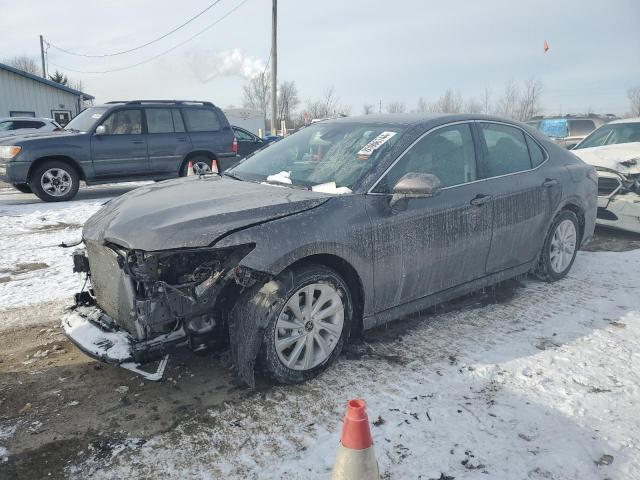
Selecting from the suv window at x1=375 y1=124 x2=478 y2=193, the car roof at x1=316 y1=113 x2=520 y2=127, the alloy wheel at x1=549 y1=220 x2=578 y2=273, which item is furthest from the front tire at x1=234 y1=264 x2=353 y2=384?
the alloy wheel at x1=549 y1=220 x2=578 y2=273

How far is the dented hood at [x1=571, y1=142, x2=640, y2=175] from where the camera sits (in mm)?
6938

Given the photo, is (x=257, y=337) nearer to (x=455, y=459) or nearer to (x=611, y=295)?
(x=455, y=459)

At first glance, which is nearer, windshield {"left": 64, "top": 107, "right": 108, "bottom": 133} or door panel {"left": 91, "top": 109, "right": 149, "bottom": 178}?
door panel {"left": 91, "top": 109, "right": 149, "bottom": 178}

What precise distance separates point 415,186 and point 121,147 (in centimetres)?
837

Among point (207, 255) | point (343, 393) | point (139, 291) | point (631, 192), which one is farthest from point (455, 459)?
point (631, 192)

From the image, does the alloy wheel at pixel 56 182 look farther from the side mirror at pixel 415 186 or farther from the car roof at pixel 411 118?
the side mirror at pixel 415 186

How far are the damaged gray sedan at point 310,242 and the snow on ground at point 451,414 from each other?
0.27 m

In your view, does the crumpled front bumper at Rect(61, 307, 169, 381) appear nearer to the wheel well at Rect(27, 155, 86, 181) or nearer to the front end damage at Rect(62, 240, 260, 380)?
the front end damage at Rect(62, 240, 260, 380)

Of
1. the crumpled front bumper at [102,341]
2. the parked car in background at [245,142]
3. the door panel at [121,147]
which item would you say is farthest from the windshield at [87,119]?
the crumpled front bumper at [102,341]

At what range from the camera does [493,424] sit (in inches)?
110

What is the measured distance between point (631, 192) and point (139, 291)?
661 centimetres

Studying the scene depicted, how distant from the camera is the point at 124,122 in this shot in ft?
33.8

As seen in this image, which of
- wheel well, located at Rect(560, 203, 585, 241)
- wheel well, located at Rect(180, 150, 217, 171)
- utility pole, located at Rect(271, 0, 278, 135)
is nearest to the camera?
wheel well, located at Rect(560, 203, 585, 241)

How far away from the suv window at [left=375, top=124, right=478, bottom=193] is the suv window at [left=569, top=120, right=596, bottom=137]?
17925mm
